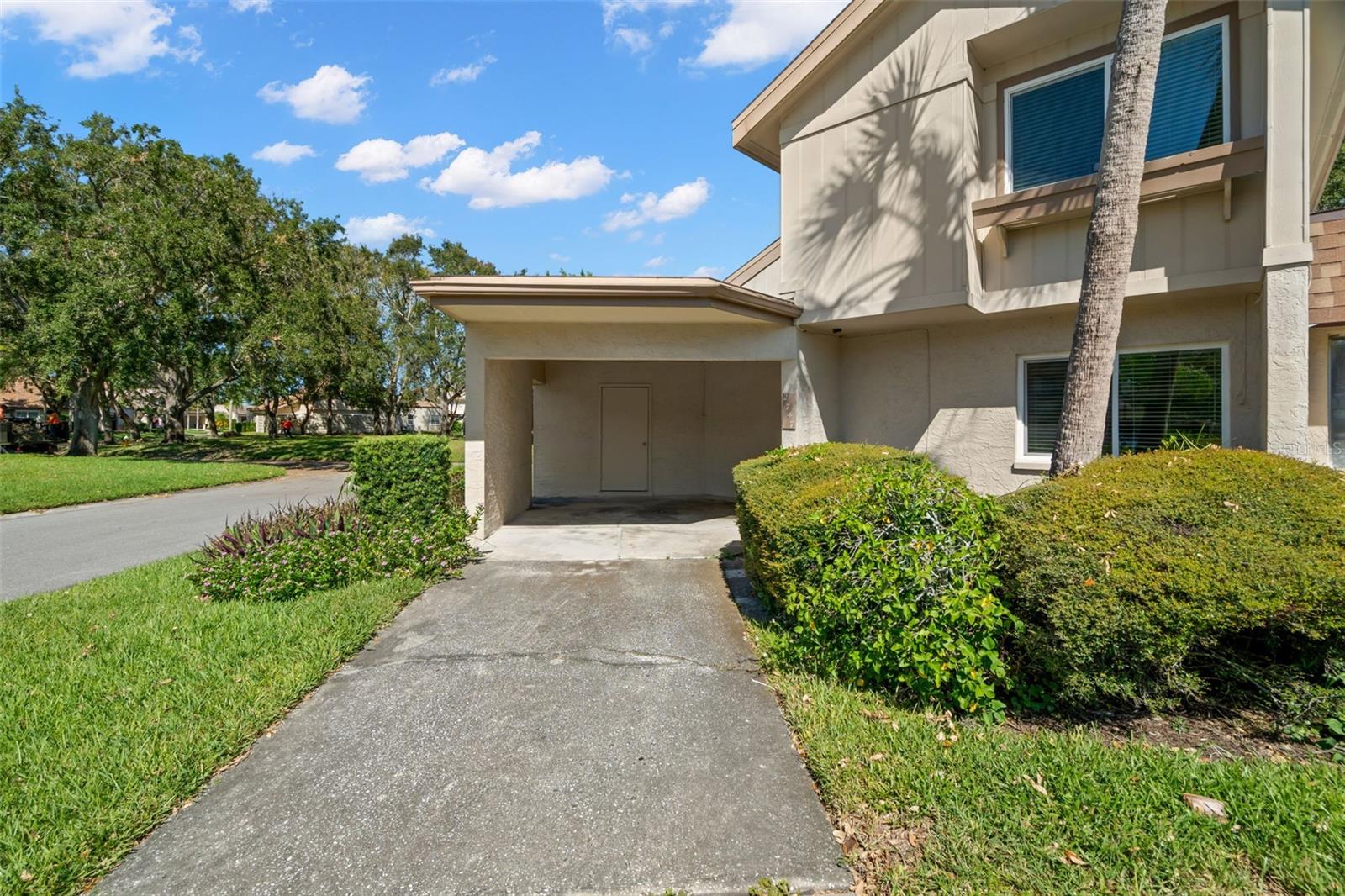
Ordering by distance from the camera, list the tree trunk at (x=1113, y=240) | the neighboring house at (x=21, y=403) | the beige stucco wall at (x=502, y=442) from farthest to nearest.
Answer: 1. the neighboring house at (x=21, y=403)
2. the beige stucco wall at (x=502, y=442)
3. the tree trunk at (x=1113, y=240)

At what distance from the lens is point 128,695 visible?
381cm

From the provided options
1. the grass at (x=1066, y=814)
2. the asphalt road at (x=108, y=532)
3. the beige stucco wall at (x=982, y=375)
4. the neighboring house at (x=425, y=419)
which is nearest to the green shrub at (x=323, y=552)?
the asphalt road at (x=108, y=532)

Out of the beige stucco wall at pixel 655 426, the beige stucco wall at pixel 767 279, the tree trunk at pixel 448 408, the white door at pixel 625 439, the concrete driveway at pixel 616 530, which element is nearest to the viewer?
the concrete driveway at pixel 616 530

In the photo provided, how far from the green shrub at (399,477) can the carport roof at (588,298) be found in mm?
1714

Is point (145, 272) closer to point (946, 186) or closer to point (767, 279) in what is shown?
point (767, 279)

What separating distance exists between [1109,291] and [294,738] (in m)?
6.10

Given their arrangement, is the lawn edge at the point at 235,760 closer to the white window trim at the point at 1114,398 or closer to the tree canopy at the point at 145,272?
the white window trim at the point at 1114,398

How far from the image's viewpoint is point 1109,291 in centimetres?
455

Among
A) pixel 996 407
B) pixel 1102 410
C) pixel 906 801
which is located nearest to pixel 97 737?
pixel 906 801

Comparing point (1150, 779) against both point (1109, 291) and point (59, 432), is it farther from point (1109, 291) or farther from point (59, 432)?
point (59, 432)

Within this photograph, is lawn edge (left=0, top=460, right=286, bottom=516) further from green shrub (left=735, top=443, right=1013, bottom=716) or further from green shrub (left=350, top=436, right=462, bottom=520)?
green shrub (left=735, top=443, right=1013, bottom=716)

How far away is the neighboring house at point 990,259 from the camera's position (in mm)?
5680

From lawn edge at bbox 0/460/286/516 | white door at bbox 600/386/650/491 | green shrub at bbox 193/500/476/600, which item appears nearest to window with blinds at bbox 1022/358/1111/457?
green shrub at bbox 193/500/476/600

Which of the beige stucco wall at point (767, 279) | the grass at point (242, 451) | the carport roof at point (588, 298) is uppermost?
the beige stucco wall at point (767, 279)
